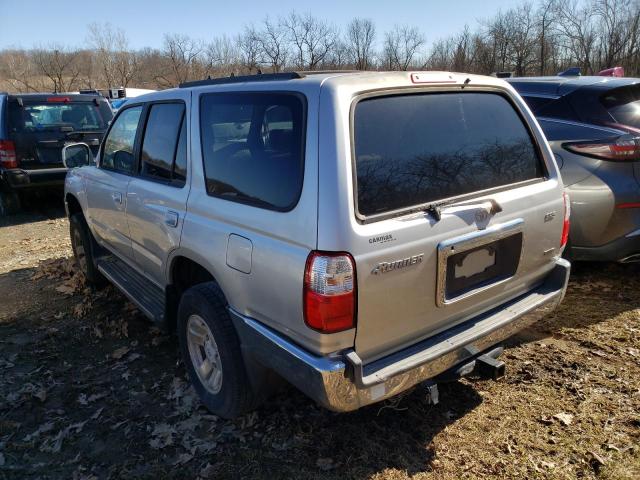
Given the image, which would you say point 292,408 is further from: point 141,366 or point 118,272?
point 118,272

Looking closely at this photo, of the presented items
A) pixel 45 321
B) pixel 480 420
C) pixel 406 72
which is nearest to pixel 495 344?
pixel 480 420

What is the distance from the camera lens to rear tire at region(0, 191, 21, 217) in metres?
8.71

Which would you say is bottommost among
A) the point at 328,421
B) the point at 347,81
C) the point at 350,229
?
the point at 328,421

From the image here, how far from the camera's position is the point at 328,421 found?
2840 millimetres

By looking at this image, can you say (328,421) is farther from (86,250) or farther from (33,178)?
(33,178)

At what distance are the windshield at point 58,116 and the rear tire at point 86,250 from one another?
4.12 metres

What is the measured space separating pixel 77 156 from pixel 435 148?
12.5 ft

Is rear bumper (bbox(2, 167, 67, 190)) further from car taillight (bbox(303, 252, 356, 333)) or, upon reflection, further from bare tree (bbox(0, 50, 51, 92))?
bare tree (bbox(0, 50, 51, 92))

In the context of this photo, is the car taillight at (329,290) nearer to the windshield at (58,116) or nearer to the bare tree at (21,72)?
the windshield at (58,116)

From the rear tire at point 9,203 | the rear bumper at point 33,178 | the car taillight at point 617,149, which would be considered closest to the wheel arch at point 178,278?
the car taillight at point 617,149

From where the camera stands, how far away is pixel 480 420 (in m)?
2.77

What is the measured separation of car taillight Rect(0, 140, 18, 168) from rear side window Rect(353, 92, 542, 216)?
7.95 meters

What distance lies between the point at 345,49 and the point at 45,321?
127ft

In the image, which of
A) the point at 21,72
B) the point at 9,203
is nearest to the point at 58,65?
the point at 21,72
